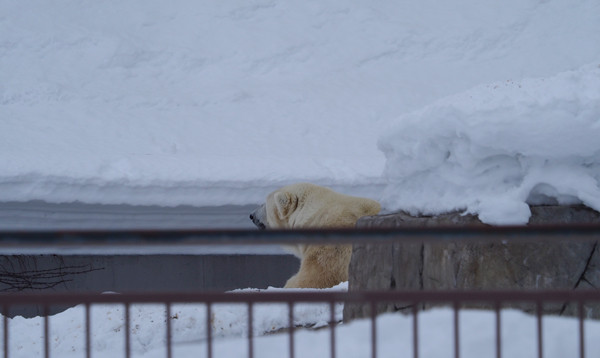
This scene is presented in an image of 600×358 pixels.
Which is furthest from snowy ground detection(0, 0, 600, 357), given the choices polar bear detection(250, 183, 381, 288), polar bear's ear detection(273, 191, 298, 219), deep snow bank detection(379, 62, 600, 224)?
polar bear's ear detection(273, 191, 298, 219)

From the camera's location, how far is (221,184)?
766 cm

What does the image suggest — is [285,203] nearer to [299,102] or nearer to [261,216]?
[261,216]

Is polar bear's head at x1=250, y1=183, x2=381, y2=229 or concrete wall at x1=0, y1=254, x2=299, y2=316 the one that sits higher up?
polar bear's head at x1=250, y1=183, x2=381, y2=229

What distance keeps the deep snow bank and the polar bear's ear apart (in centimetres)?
201

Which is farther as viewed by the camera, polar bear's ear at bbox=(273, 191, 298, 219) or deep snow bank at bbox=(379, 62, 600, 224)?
polar bear's ear at bbox=(273, 191, 298, 219)

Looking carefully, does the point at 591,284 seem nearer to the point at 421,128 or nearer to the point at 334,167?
the point at 421,128

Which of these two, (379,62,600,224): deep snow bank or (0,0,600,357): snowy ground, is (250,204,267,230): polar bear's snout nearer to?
(0,0,600,357): snowy ground

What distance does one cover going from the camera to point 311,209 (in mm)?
6180

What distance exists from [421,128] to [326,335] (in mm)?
2155

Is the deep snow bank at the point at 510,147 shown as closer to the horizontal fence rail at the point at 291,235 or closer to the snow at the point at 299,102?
the snow at the point at 299,102

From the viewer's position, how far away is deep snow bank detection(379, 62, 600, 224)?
3.80 meters

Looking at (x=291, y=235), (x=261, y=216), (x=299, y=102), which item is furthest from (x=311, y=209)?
(x=291, y=235)

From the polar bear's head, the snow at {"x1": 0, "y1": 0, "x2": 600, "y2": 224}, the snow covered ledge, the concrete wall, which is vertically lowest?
the snow covered ledge

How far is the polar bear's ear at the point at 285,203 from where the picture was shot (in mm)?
6320
